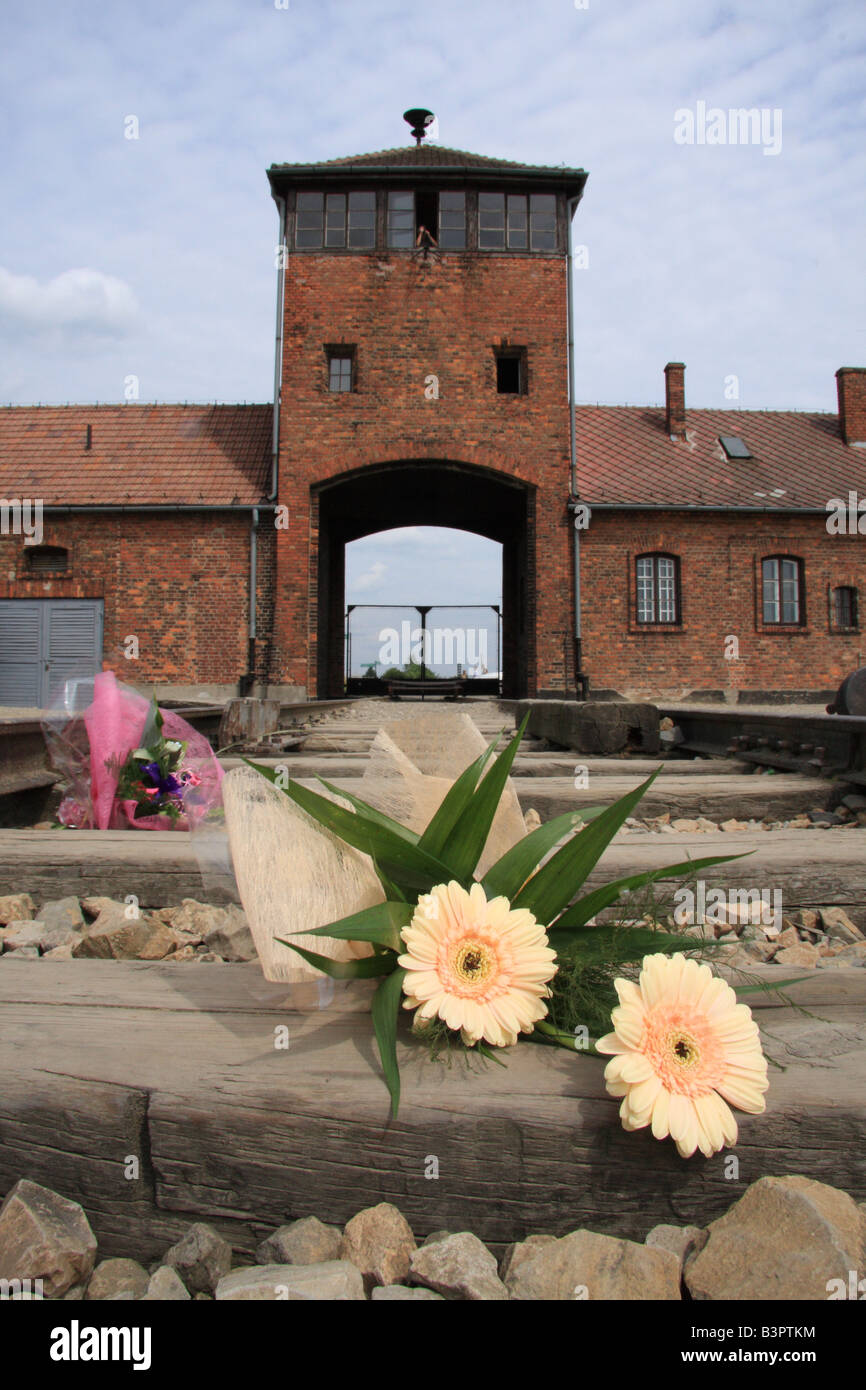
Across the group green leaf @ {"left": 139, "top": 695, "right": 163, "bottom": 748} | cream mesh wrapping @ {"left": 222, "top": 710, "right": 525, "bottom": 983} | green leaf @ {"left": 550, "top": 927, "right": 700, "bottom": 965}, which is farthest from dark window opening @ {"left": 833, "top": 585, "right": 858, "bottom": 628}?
cream mesh wrapping @ {"left": 222, "top": 710, "right": 525, "bottom": 983}

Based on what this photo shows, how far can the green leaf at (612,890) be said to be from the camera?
1.12 m

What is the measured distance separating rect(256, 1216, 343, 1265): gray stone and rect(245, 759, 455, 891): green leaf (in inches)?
16.8

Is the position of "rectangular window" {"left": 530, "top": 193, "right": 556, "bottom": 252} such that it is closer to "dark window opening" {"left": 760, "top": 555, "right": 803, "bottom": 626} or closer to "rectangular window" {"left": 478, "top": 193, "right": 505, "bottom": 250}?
"rectangular window" {"left": 478, "top": 193, "right": 505, "bottom": 250}

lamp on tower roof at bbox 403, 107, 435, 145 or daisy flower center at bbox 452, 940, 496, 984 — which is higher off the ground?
lamp on tower roof at bbox 403, 107, 435, 145

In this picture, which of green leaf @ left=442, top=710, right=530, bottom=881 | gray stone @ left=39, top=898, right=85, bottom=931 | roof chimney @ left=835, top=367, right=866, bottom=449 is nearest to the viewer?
green leaf @ left=442, top=710, right=530, bottom=881

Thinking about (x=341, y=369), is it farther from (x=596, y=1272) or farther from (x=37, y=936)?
(x=596, y=1272)

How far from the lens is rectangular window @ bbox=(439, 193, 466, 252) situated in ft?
56.5

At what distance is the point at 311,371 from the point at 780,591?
10826 millimetres

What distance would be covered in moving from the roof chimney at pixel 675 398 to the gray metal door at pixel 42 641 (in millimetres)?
13831

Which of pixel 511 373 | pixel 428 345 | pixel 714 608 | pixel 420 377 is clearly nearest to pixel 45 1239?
pixel 420 377

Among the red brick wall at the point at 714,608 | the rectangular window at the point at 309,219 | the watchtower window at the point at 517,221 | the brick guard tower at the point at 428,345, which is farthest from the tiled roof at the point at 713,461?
the rectangular window at the point at 309,219

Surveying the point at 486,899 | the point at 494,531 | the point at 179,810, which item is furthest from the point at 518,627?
the point at 486,899

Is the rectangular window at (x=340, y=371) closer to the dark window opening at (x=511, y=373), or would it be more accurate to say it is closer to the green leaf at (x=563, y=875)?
the dark window opening at (x=511, y=373)
